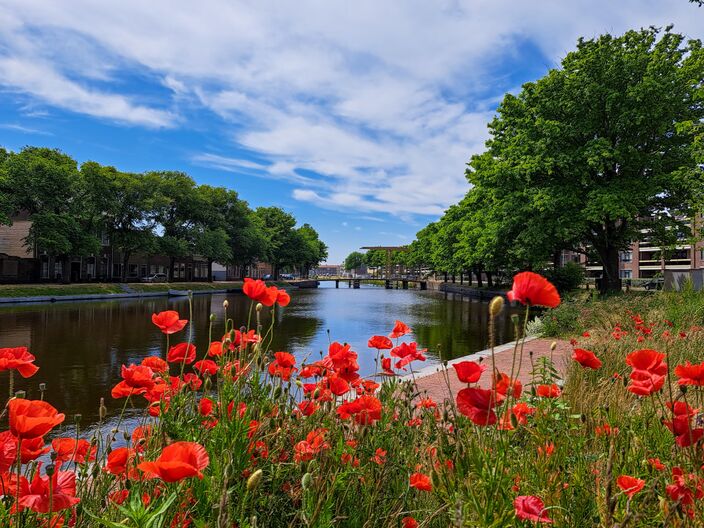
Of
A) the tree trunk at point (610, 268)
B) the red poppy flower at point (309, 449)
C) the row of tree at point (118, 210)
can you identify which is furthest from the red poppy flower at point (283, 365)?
the row of tree at point (118, 210)

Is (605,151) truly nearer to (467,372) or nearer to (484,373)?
(484,373)

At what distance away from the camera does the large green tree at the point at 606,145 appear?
20.5 meters

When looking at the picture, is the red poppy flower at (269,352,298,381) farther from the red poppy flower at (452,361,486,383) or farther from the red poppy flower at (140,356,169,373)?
the red poppy flower at (452,361,486,383)

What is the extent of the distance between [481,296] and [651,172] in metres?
26.0

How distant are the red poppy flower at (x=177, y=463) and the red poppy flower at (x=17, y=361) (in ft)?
3.47

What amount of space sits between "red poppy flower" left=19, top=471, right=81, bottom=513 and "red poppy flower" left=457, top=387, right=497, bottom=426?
1.30 metres

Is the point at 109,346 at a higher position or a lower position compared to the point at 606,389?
lower

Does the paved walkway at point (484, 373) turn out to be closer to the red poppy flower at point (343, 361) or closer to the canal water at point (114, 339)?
the canal water at point (114, 339)

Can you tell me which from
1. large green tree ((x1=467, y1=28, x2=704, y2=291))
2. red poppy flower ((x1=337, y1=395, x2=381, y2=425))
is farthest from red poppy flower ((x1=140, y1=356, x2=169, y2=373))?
large green tree ((x1=467, y1=28, x2=704, y2=291))

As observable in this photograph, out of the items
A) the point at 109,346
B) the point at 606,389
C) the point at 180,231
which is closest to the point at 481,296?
the point at 180,231

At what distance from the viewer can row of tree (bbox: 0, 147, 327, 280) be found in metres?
33.5

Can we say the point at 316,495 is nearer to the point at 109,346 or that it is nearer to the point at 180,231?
the point at 109,346

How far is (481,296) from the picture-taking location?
1831 inches

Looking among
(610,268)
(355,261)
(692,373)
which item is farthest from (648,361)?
(355,261)
